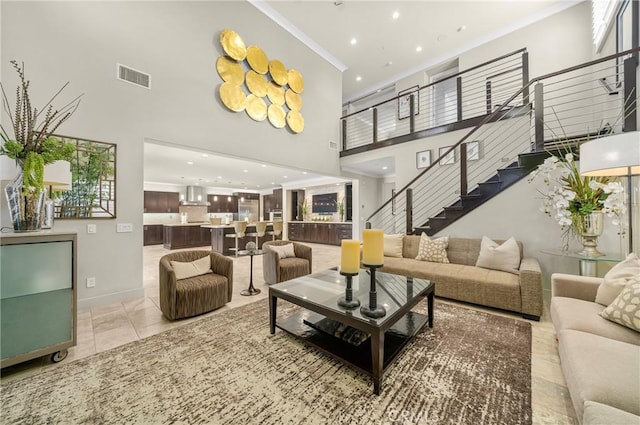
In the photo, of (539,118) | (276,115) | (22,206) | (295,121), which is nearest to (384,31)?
(295,121)

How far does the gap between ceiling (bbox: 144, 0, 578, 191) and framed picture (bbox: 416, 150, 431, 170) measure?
1068 mm

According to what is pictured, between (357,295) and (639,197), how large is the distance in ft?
9.77

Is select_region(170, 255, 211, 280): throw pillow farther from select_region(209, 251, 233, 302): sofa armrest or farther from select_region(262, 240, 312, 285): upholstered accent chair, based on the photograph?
select_region(262, 240, 312, 285): upholstered accent chair

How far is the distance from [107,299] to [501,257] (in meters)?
5.01

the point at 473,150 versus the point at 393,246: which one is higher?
the point at 473,150

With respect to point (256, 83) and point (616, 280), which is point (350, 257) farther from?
point (256, 83)

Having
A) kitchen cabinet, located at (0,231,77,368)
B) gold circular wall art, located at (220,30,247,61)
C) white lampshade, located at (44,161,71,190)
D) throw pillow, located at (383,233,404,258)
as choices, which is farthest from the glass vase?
throw pillow, located at (383,233,404,258)

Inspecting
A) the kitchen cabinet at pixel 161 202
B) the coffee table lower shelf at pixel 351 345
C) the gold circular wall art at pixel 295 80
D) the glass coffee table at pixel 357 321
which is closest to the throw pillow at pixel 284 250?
the glass coffee table at pixel 357 321

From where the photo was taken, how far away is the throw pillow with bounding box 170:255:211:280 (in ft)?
9.20

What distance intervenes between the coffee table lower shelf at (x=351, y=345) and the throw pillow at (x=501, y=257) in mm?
1486

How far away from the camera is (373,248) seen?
5.93ft

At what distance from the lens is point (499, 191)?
3.62m

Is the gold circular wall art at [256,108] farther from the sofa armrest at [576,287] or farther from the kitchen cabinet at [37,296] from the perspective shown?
the sofa armrest at [576,287]

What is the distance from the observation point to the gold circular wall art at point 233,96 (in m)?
4.09
